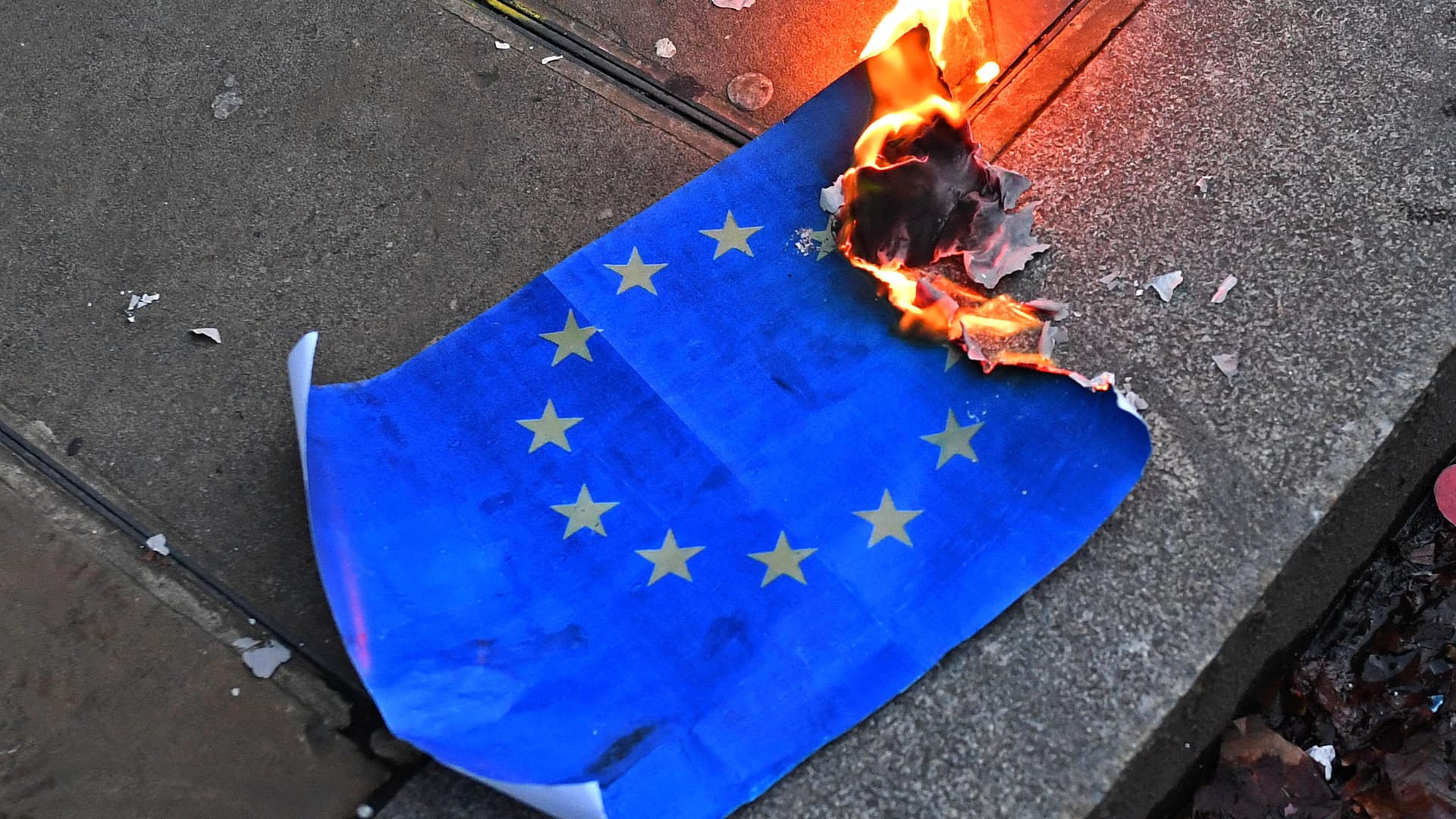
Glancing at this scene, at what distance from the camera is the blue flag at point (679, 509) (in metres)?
1.89

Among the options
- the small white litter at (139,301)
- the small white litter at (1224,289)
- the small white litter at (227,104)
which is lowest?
the small white litter at (139,301)

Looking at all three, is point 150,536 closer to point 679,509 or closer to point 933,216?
point 679,509

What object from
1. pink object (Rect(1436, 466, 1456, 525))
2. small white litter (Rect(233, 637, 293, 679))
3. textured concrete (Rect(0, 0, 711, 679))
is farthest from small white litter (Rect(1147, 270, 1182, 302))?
small white litter (Rect(233, 637, 293, 679))

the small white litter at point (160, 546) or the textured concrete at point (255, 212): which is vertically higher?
the textured concrete at point (255, 212)

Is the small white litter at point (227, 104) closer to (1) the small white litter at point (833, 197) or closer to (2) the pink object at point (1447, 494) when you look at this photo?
(1) the small white litter at point (833, 197)

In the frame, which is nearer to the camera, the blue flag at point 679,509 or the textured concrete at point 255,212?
the blue flag at point 679,509

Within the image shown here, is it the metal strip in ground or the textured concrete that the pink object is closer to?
the textured concrete

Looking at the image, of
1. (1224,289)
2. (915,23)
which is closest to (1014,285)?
(1224,289)

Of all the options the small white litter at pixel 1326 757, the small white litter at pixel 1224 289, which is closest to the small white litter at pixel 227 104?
the small white litter at pixel 1224 289

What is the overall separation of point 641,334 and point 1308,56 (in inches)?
65.6

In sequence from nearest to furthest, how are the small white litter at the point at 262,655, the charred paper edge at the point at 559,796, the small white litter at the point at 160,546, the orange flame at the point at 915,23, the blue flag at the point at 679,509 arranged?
the charred paper edge at the point at 559,796 → the blue flag at the point at 679,509 → the small white litter at the point at 262,655 → the small white litter at the point at 160,546 → the orange flame at the point at 915,23

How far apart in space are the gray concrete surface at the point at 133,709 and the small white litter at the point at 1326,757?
68.7 inches

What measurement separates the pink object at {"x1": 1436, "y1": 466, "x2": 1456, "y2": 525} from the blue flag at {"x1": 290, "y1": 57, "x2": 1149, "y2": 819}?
2.09 ft

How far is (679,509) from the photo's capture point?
2080 millimetres
